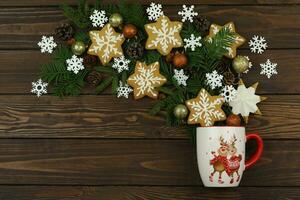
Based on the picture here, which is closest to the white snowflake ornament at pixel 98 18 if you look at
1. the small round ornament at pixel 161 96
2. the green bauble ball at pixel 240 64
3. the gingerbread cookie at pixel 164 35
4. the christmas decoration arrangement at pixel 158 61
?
the christmas decoration arrangement at pixel 158 61

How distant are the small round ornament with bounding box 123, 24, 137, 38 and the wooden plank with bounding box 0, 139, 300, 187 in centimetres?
24

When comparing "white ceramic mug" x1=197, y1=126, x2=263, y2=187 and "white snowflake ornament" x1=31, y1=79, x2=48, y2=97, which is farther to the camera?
"white snowflake ornament" x1=31, y1=79, x2=48, y2=97

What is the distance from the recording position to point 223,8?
117 centimetres

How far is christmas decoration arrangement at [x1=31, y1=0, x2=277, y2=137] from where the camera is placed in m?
1.12

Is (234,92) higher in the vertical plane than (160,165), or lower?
higher

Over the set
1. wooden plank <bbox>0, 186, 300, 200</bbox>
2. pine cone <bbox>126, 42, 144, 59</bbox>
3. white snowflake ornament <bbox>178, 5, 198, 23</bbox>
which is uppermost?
white snowflake ornament <bbox>178, 5, 198, 23</bbox>

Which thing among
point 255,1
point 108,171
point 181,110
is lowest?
point 108,171

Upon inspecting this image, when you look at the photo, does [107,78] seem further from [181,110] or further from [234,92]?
[234,92]

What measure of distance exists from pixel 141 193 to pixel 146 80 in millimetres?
252

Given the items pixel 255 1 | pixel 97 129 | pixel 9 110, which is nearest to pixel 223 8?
pixel 255 1

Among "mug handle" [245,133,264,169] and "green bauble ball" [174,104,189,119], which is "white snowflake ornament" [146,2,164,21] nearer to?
"green bauble ball" [174,104,189,119]

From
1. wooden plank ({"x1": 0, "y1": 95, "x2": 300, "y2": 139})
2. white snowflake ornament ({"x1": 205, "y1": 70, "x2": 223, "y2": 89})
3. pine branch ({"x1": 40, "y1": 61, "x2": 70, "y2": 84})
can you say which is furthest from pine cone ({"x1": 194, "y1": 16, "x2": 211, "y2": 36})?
pine branch ({"x1": 40, "y1": 61, "x2": 70, "y2": 84})

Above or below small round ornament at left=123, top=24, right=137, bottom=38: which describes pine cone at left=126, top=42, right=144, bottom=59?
below

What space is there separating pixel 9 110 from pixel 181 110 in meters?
0.39
